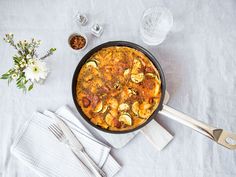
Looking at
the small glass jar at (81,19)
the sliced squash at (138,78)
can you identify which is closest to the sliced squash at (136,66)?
the sliced squash at (138,78)

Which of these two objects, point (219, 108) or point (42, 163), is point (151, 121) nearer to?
point (219, 108)

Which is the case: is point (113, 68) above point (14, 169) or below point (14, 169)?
above

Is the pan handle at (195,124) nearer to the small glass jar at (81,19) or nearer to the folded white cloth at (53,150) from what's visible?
the folded white cloth at (53,150)

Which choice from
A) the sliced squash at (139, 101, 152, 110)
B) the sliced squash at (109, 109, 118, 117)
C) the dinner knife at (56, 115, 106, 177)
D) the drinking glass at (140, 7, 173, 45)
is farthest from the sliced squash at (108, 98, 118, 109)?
the drinking glass at (140, 7, 173, 45)

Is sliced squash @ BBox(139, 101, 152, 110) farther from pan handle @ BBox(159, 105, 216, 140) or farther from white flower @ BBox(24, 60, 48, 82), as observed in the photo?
white flower @ BBox(24, 60, 48, 82)

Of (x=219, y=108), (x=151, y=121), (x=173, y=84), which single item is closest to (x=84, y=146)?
(x=151, y=121)
